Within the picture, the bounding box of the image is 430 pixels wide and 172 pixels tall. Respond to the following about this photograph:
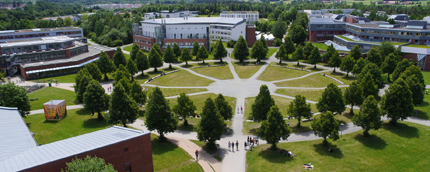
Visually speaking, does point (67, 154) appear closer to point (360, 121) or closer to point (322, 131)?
point (322, 131)

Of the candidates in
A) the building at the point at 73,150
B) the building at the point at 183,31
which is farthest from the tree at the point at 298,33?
the building at the point at 73,150

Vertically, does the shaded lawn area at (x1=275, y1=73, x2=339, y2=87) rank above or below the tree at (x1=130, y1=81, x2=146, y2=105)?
below

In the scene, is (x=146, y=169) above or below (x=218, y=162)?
above

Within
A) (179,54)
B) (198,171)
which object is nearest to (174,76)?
(179,54)

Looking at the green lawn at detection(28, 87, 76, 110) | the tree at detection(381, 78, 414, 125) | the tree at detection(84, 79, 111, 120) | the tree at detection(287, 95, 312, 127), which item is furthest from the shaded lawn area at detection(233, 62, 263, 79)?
the green lawn at detection(28, 87, 76, 110)

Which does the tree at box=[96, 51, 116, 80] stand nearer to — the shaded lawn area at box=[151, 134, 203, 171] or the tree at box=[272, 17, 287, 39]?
the shaded lawn area at box=[151, 134, 203, 171]
